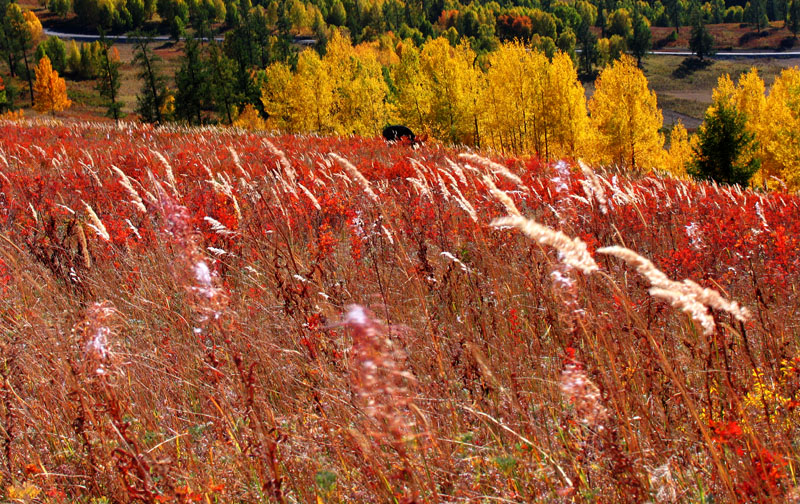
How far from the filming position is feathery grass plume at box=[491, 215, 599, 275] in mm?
1125

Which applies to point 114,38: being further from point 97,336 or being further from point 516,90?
point 97,336

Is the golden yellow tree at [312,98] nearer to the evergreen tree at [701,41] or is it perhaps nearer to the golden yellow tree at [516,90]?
the golden yellow tree at [516,90]

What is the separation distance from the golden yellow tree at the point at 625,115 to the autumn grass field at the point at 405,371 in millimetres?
27011

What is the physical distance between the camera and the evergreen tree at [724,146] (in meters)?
27.2

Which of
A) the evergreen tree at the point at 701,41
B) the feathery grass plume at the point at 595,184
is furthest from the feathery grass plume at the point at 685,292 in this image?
the evergreen tree at the point at 701,41

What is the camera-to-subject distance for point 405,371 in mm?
1782

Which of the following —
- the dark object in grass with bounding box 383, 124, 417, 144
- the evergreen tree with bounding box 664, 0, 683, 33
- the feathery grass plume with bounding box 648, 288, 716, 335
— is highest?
the evergreen tree with bounding box 664, 0, 683, 33

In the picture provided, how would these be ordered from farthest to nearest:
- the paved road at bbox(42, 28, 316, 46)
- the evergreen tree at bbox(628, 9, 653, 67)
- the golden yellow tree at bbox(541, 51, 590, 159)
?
the paved road at bbox(42, 28, 316, 46), the evergreen tree at bbox(628, 9, 653, 67), the golden yellow tree at bbox(541, 51, 590, 159)

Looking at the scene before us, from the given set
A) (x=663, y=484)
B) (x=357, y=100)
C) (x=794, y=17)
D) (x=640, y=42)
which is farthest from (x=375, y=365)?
→ (x=794, y=17)

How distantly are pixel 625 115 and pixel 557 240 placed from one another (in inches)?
1240

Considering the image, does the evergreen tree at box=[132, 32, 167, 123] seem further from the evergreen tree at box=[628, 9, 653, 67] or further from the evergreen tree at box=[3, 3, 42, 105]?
the evergreen tree at box=[628, 9, 653, 67]

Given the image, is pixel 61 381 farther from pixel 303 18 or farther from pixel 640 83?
pixel 303 18

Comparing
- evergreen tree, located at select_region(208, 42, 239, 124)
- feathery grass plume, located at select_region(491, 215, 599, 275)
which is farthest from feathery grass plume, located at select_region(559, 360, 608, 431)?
evergreen tree, located at select_region(208, 42, 239, 124)

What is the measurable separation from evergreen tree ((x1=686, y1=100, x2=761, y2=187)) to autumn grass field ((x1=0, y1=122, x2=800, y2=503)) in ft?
86.2
